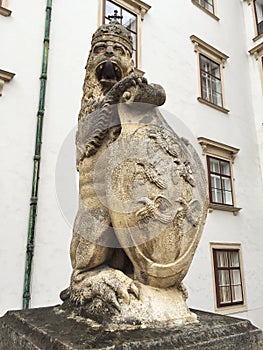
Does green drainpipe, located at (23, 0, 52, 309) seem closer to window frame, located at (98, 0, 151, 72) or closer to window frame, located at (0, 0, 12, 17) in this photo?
window frame, located at (0, 0, 12, 17)

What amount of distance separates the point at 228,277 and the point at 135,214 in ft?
20.3

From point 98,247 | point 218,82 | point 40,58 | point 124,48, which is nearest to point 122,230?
point 98,247

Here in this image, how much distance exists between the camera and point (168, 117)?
2.49 meters

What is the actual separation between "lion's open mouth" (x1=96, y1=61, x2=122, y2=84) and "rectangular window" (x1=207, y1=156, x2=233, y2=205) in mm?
5527

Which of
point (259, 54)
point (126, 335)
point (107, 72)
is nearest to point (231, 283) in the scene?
point (107, 72)

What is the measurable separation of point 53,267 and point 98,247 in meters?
3.13

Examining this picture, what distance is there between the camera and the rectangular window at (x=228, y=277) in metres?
6.51

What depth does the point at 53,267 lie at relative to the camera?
4.43 metres

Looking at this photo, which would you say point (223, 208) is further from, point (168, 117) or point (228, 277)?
point (168, 117)

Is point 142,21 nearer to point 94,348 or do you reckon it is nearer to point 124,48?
point 124,48

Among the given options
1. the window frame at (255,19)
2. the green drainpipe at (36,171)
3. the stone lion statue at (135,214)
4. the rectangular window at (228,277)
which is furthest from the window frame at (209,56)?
the stone lion statue at (135,214)

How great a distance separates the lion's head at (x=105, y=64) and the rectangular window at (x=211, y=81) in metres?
6.40

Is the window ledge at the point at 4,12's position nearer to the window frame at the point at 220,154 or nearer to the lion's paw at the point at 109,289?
the window frame at the point at 220,154

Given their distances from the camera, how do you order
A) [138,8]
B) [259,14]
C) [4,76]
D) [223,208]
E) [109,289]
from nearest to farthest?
[109,289]
[4,76]
[223,208]
[138,8]
[259,14]
